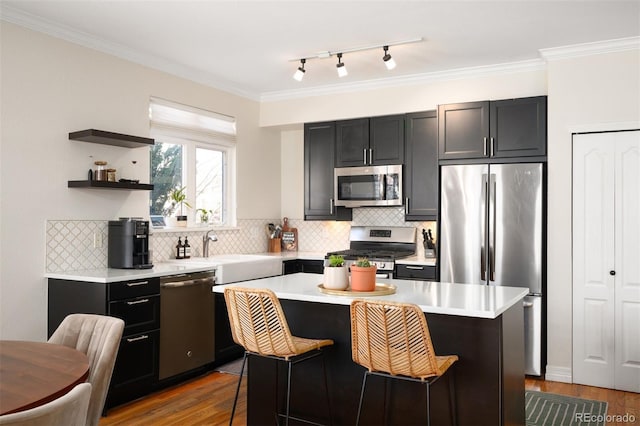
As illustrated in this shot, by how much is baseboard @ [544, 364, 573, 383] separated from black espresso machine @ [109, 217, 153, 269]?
11.1 ft

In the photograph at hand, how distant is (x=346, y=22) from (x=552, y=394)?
3179mm

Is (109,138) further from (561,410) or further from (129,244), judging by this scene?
(561,410)

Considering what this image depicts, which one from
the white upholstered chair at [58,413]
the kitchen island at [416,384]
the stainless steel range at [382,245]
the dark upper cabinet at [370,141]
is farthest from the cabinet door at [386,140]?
the white upholstered chair at [58,413]

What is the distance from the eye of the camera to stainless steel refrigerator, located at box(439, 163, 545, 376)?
4527 millimetres

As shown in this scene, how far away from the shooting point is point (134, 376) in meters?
3.96

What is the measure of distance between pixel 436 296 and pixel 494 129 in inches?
94.2

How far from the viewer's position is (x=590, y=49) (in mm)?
4422

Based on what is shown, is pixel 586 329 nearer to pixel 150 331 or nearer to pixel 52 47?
pixel 150 331

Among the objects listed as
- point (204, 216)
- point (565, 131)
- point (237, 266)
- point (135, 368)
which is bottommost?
point (135, 368)

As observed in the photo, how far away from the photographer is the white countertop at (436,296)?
2.58 metres

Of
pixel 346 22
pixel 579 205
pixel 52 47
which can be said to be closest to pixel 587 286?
pixel 579 205

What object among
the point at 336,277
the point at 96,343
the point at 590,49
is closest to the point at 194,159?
the point at 336,277

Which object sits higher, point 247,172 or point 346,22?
point 346,22

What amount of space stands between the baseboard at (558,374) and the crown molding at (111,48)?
13.3 ft
